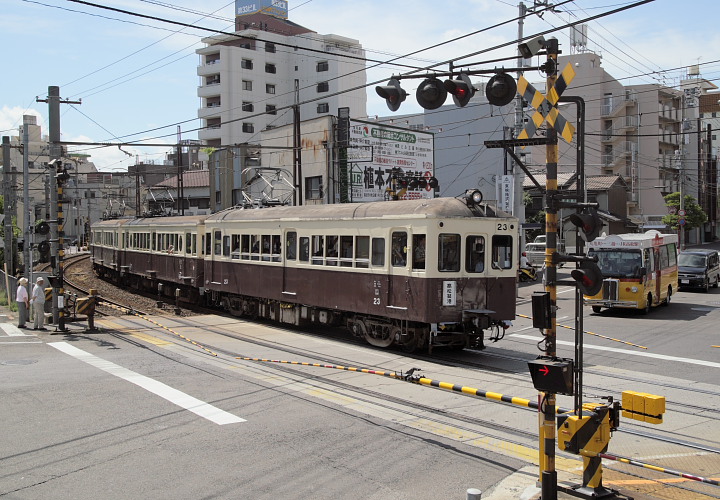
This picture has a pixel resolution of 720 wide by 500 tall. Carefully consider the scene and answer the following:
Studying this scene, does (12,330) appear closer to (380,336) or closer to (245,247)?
(245,247)

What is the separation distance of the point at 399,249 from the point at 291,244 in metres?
4.18

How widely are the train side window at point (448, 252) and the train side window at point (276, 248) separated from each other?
18.4 feet

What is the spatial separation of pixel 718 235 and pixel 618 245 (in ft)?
217

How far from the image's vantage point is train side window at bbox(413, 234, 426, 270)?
1325 centimetres

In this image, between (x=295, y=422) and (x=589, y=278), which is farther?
(x=295, y=422)

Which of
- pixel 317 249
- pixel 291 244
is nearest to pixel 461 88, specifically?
pixel 317 249

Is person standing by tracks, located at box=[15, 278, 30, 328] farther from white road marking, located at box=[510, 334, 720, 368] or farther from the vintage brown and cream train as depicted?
white road marking, located at box=[510, 334, 720, 368]

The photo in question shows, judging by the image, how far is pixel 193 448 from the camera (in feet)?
25.5

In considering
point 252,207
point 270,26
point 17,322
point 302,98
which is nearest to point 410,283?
point 252,207

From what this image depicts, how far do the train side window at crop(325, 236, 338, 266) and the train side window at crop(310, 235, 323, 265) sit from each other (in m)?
0.23

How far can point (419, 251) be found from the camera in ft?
43.8

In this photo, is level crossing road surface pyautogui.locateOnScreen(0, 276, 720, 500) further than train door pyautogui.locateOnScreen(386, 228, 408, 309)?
No

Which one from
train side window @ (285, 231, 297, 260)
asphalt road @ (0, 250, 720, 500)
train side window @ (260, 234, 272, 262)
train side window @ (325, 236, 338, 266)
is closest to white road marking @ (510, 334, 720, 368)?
asphalt road @ (0, 250, 720, 500)

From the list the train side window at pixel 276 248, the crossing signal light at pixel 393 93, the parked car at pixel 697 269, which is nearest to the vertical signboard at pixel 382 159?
the parked car at pixel 697 269
